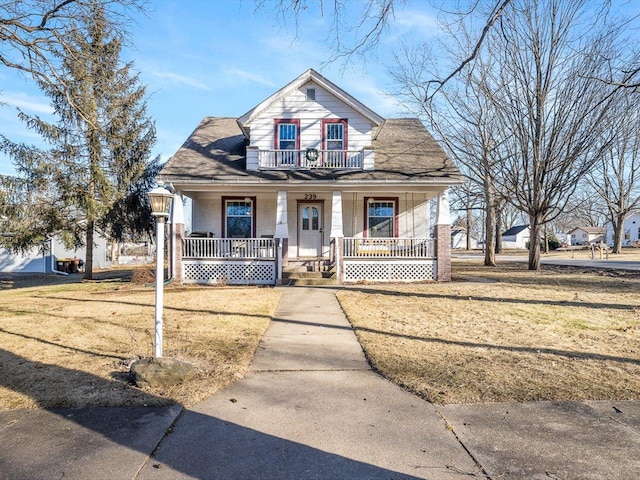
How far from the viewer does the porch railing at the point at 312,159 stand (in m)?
14.6

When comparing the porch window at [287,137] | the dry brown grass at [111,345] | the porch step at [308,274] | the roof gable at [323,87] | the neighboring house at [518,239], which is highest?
the roof gable at [323,87]

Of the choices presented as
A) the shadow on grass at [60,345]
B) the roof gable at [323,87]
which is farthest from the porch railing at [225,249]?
the shadow on grass at [60,345]

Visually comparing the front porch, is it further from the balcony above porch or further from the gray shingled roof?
the balcony above porch

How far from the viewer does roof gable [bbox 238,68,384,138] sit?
47.8 ft

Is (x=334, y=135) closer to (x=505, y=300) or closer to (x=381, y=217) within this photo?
(x=381, y=217)

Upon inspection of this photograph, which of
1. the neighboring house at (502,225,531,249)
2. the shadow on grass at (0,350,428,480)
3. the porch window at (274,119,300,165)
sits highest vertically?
the porch window at (274,119,300,165)

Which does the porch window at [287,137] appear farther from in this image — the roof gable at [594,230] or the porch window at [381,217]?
the roof gable at [594,230]

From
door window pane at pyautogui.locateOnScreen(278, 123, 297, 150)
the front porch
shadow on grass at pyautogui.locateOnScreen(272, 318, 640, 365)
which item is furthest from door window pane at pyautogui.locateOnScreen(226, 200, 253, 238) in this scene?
shadow on grass at pyautogui.locateOnScreen(272, 318, 640, 365)

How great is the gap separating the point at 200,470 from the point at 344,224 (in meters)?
13.6

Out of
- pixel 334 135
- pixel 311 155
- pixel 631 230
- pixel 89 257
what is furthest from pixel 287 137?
pixel 631 230

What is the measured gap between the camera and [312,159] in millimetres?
14555

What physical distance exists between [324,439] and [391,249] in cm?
1213

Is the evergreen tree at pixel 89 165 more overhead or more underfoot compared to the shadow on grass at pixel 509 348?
more overhead

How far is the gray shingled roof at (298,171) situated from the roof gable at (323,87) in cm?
156
